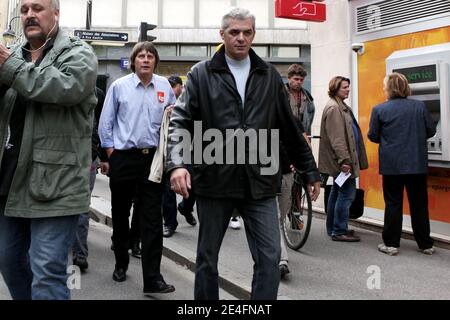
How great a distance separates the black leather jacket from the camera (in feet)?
9.58

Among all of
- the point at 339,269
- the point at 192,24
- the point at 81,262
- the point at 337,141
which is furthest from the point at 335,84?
the point at 192,24

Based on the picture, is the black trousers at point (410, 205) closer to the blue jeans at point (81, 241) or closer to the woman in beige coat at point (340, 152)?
the woman in beige coat at point (340, 152)

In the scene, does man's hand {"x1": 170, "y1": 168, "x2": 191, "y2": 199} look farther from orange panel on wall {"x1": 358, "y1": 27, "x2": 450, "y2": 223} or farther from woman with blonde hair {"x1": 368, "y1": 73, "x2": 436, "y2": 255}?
orange panel on wall {"x1": 358, "y1": 27, "x2": 450, "y2": 223}

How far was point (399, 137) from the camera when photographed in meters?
5.21

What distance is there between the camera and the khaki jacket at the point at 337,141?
566cm

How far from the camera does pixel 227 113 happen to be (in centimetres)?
295

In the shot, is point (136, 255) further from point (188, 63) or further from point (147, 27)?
point (188, 63)

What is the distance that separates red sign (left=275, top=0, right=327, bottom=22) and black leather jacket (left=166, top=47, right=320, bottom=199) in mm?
4175

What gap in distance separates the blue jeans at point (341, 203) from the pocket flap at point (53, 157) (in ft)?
12.9

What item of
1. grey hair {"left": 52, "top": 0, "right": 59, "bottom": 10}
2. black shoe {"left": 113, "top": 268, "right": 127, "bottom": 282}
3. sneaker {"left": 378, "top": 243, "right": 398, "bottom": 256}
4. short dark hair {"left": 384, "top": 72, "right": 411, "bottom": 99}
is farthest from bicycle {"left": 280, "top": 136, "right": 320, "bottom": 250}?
grey hair {"left": 52, "top": 0, "right": 59, "bottom": 10}

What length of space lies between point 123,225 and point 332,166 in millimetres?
2590

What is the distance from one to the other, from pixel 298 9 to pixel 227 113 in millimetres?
4589
